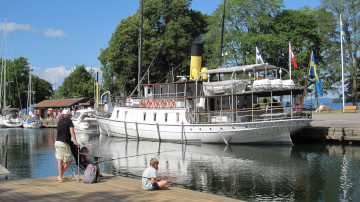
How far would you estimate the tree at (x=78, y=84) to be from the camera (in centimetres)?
8288

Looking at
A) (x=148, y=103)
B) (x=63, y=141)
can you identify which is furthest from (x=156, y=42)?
(x=63, y=141)

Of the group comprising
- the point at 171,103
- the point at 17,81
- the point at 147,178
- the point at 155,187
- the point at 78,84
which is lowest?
the point at 155,187

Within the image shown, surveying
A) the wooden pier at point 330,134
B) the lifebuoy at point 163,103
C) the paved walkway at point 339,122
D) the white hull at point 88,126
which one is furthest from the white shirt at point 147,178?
the white hull at point 88,126

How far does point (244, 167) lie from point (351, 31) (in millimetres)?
41476

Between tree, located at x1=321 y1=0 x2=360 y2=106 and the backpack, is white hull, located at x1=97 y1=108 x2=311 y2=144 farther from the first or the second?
tree, located at x1=321 y1=0 x2=360 y2=106

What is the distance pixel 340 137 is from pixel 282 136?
4143mm

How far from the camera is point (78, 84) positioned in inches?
3351

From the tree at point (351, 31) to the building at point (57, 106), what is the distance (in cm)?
4342

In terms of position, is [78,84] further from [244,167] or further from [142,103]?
[244,167]

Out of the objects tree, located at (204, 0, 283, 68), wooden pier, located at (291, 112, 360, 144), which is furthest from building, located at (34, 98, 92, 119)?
wooden pier, located at (291, 112, 360, 144)

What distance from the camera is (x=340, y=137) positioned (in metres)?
27.7

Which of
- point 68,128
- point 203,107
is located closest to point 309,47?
point 203,107

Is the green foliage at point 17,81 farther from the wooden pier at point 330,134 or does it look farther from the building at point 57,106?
the wooden pier at point 330,134

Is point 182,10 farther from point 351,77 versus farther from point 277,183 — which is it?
point 277,183
